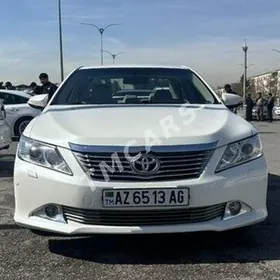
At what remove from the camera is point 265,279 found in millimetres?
3389

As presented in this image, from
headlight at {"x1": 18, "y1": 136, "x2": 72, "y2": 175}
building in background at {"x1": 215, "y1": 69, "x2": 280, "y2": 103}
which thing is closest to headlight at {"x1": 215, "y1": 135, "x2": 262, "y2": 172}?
headlight at {"x1": 18, "y1": 136, "x2": 72, "y2": 175}

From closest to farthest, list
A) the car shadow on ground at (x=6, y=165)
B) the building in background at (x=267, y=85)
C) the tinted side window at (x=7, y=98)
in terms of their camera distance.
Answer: the car shadow on ground at (x=6, y=165) → the tinted side window at (x=7, y=98) → the building in background at (x=267, y=85)

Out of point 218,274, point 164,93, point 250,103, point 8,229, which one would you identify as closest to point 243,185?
point 218,274

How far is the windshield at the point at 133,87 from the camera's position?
5.04m

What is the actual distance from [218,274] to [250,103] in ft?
80.6

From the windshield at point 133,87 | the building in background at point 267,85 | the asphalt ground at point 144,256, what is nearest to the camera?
the asphalt ground at point 144,256

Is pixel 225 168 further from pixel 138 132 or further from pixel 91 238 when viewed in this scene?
pixel 91 238

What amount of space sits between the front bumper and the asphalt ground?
0.27m

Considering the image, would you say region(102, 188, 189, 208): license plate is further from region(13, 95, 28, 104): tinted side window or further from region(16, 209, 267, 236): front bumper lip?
region(13, 95, 28, 104): tinted side window

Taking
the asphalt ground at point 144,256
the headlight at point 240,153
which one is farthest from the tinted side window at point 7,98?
the headlight at point 240,153

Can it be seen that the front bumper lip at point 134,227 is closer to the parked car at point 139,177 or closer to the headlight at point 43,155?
the parked car at point 139,177

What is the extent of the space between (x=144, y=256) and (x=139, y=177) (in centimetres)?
67

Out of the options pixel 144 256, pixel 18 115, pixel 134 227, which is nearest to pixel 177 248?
pixel 144 256

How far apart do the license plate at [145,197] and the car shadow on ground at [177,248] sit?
488mm
